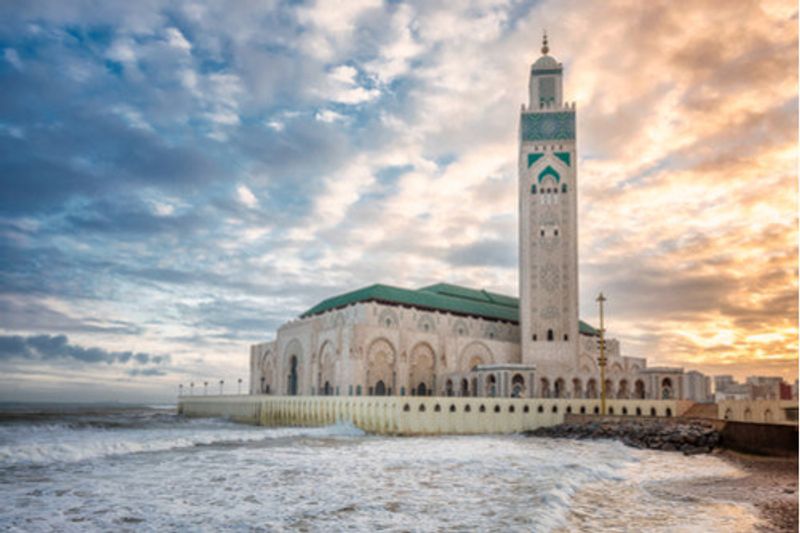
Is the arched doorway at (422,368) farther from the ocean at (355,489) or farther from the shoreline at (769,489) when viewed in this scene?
the shoreline at (769,489)

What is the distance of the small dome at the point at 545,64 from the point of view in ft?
195

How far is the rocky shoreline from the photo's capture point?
91.9 ft

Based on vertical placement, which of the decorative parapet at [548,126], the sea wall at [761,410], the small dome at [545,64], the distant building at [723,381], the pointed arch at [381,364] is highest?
the small dome at [545,64]

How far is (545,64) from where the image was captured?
59.8 m

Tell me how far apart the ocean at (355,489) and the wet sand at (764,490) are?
19.7 inches

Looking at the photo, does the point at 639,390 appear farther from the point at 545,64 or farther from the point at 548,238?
the point at 545,64

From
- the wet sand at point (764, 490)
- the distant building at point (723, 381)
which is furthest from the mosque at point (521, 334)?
the wet sand at point (764, 490)

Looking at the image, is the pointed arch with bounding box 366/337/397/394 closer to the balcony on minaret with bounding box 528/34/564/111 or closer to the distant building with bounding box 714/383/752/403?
the balcony on minaret with bounding box 528/34/564/111

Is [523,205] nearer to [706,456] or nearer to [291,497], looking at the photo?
[706,456]

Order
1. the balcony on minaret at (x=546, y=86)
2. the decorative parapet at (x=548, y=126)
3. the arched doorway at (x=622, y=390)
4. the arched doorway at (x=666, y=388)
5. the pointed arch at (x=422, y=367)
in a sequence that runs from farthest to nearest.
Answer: the balcony on minaret at (x=546, y=86), the decorative parapet at (x=548, y=126), the pointed arch at (x=422, y=367), the arched doorway at (x=622, y=390), the arched doorway at (x=666, y=388)

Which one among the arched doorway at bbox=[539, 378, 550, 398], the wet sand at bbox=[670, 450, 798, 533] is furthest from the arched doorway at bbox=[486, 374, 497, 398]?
the wet sand at bbox=[670, 450, 798, 533]

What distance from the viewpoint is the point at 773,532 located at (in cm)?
1120

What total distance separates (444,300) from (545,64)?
24.6m

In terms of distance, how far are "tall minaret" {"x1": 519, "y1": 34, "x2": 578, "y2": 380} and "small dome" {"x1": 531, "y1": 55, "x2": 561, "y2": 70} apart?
11.1 feet
